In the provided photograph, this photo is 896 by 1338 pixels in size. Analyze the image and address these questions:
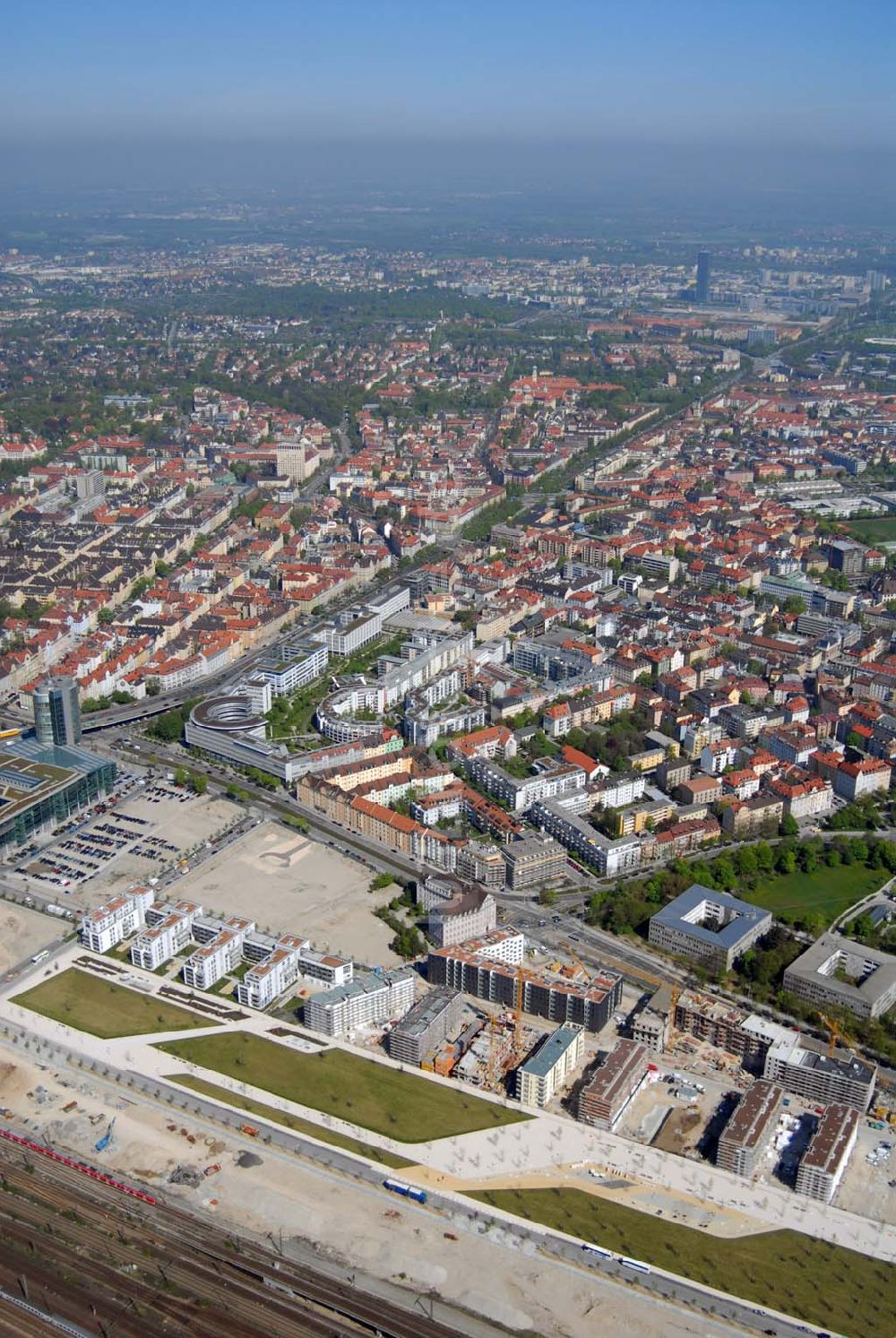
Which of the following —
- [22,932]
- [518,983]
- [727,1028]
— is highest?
[518,983]

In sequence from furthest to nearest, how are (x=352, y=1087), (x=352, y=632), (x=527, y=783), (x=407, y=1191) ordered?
(x=352, y=632) → (x=527, y=783) → (x=352, y=1087) → (x=407, y=1191)

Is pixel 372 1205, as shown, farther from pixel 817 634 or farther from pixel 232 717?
pixel 817 634

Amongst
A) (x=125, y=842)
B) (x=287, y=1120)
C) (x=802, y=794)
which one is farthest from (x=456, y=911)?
(x=802, y=794)

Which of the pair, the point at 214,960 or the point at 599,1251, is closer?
the point at 599,1251

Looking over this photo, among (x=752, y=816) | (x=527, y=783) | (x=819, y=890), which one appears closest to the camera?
(x=819, y=890)

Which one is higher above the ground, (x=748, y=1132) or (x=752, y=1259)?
(x=748, y=1132)

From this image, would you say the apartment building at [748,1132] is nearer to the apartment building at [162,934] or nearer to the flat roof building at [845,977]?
the flat roof building at [845,977]

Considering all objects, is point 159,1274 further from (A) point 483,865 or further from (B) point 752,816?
(B) point 752,816

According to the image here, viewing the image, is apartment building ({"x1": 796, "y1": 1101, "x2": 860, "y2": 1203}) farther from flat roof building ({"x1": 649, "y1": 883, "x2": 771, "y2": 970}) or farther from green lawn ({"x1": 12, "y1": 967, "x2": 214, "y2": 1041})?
green lawn ({"x1": 12, "y1": 967, "x2": 214, "y2": 1041})
